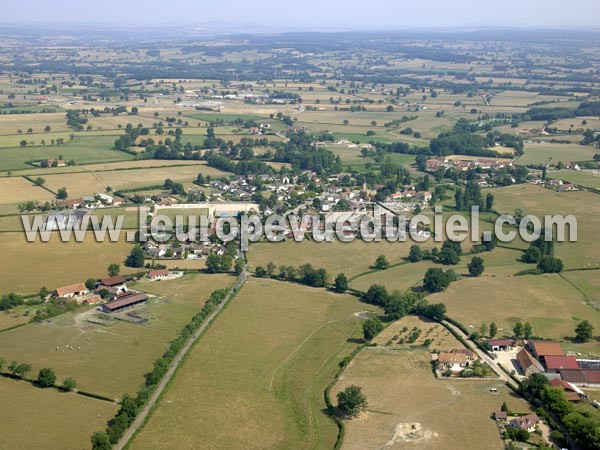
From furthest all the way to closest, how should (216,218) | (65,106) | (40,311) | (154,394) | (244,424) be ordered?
(65,106), (216,218), (40,311), (154,394), (244,424)

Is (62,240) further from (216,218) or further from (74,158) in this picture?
(74,158)

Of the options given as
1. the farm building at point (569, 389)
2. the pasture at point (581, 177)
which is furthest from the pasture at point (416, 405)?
the pasture at point (581, 177)

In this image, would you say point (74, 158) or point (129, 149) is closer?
point (74, 158)

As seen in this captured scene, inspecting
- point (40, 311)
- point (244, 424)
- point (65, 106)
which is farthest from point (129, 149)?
point (244, 424)

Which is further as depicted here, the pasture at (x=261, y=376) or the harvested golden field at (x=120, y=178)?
the harvested golden field at (x=120, y=178)

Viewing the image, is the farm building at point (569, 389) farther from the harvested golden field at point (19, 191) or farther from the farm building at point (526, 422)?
the harvested golden field at point (19, 191)

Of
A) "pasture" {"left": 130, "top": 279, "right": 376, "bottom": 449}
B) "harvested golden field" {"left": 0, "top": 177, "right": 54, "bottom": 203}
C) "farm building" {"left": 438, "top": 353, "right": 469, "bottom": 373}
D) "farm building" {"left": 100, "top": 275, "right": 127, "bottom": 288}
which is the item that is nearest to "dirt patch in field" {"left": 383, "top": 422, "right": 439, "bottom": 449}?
"pasture" {"left": 130, "top": 279, "right": 376, "bottom": 449}
